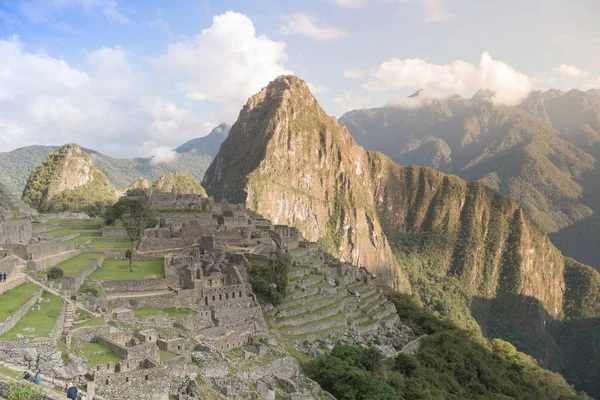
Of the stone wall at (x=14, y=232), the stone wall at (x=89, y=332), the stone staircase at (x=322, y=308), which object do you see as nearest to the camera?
the stone wall at (x=89, y=332)

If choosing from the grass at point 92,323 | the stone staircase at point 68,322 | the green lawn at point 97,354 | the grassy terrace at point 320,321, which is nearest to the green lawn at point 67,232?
the grassy terrace at point 320,321

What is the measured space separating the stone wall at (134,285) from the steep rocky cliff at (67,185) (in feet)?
154

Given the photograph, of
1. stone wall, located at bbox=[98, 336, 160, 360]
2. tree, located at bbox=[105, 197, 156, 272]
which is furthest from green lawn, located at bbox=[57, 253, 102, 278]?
stone wall, located at bbox=[98, 336, 160, 360]

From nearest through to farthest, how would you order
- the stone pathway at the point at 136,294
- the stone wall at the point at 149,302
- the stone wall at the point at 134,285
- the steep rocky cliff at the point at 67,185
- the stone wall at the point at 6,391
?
the stone wall at the point at 6,391 → the stone wall at the point at 149,302 → the stone pathway at the point at 136,294 → the stone wall at the point at 134,285 → the steep rocky cliff at the point at 67,185

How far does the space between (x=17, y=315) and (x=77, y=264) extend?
38.6ft

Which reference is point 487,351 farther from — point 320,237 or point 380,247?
point 380,247

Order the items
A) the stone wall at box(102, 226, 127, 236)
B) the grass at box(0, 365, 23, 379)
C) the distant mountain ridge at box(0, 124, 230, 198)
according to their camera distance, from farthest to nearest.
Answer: the distant mountain ridge at box(0, 124, 230, 198) < the stone wall at box(102, 226, 127, 236) < the grass at box(0, 365, 23, 379)

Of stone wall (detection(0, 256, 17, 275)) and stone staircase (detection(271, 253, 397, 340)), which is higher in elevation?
stone wall (detection(0, 256, 17, 275))

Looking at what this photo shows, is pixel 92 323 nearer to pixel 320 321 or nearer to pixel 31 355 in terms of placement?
pixel 31 355

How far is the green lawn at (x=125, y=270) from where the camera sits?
2819 centimetres

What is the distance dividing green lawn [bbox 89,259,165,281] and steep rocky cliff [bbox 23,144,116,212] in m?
40.9

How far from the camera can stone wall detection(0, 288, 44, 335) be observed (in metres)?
15.9

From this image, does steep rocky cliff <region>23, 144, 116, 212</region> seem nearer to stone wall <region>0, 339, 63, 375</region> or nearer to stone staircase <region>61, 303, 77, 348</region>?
stone staircase <region>61, 303, 77, 348</region>

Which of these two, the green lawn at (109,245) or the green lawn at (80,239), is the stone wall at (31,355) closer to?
the green lawn at (109,245)
